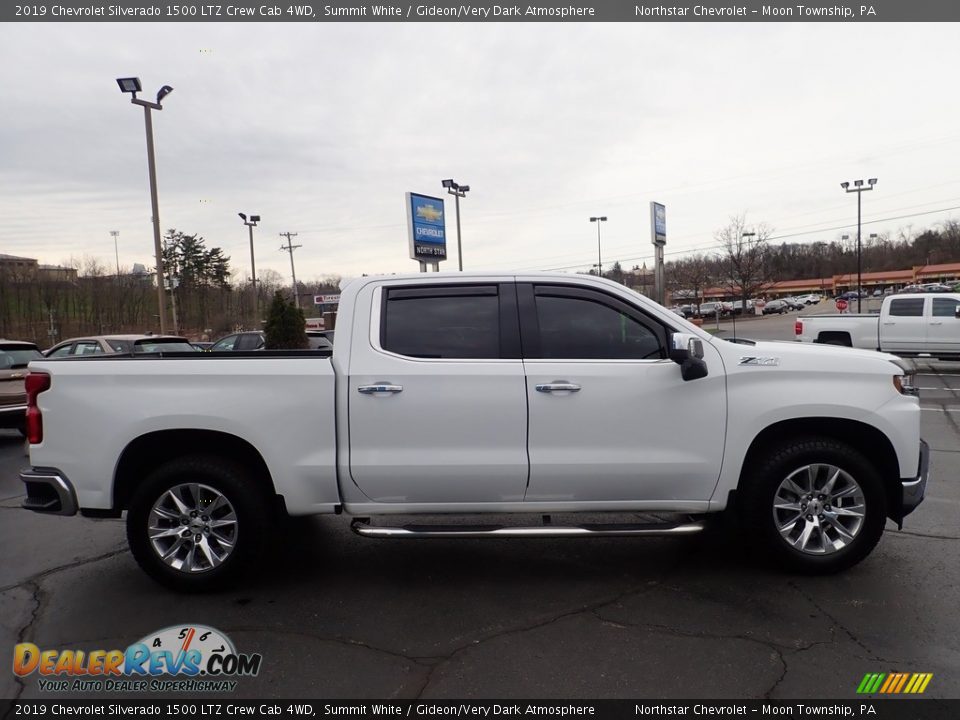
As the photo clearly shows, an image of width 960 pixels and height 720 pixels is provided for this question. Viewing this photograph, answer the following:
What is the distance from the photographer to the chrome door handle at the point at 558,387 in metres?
4.04

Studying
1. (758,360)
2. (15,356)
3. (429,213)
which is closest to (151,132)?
(429,213)

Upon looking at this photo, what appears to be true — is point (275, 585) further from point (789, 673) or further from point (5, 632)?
point (789, 673)

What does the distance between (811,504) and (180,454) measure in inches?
161

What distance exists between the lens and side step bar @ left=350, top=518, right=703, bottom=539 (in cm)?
396

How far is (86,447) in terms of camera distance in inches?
162

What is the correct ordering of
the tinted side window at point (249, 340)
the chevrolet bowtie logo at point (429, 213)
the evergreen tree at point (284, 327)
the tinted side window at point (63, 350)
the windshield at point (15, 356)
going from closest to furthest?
the windshield at point (15, 356)
the tinted side window at point (63, 350)
the tinted side window at point (249, 340)
the evergreen tree at point (284, 327)
the chevrolet bowtie logo at point (429, 213)

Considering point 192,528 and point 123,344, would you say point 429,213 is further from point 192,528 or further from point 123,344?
point 192,528

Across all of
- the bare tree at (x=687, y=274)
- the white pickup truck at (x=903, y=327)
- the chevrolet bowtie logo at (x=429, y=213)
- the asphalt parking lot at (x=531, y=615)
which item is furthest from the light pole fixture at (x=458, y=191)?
the bare tree at (x=687, y=274)

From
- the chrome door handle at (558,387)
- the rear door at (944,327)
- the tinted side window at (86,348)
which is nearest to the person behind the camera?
the chrome door handle at (558,387)

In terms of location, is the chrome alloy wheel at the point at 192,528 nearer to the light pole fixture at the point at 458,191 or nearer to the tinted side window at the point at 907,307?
the tinted side window at the point at 907,307

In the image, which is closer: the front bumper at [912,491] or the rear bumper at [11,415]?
the front bumper at [912,491]

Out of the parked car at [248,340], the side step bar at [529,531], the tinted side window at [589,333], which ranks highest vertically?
the tinted side window at [589,333]

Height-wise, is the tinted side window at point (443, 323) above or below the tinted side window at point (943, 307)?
above

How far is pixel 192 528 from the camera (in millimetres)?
4180
